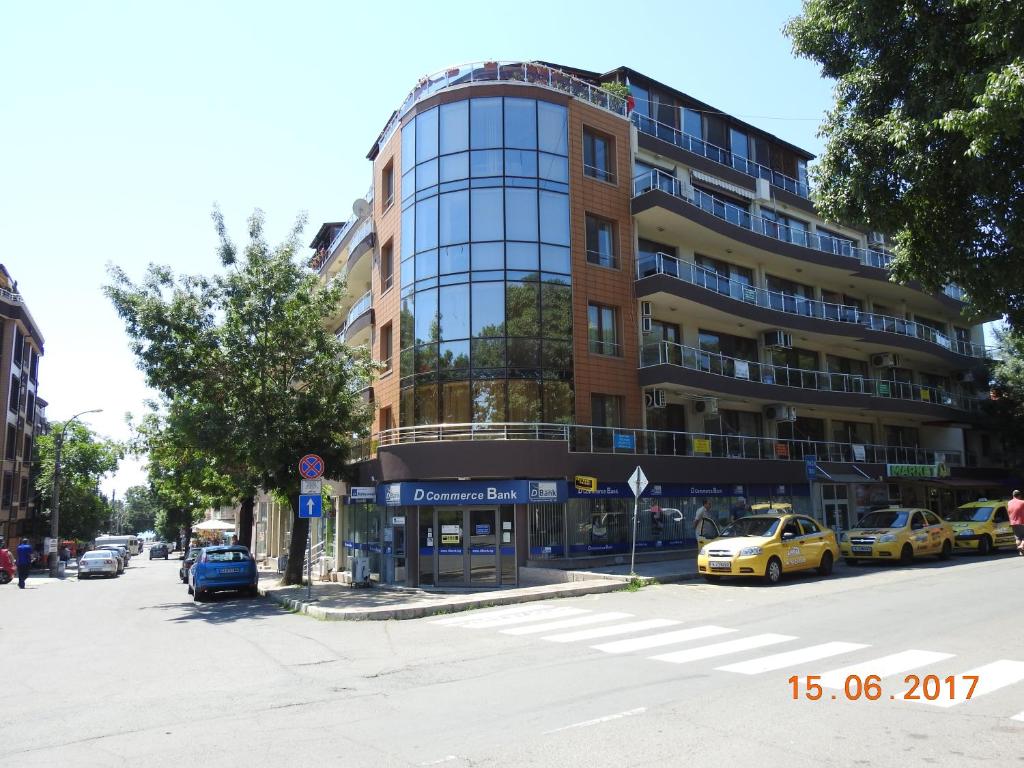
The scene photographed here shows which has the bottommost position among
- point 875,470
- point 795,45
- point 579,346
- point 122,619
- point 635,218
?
→ point 122,619

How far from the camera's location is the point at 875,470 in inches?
1284

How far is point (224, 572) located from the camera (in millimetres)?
21625

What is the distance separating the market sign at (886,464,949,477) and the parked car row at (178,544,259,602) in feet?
88.4

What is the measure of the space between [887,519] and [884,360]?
15.7 meters

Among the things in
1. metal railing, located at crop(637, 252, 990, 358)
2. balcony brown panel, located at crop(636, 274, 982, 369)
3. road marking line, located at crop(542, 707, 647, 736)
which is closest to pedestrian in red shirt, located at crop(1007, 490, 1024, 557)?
road marking line, located at crop(542, 707, 647, 736)

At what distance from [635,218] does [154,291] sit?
15886 millimetres

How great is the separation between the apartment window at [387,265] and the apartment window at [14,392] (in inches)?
1426

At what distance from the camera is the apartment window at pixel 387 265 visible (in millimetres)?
26895

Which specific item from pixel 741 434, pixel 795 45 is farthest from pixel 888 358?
pixel 795 45

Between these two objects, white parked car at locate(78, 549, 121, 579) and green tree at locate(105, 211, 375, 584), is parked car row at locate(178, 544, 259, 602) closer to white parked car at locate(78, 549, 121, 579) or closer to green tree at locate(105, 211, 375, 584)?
green tree at locate(105, 211, 375, 584)

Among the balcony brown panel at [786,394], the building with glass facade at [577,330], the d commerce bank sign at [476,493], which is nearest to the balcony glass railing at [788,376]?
the building with glass facade at [577,330]

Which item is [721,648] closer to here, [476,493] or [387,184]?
[476,493]

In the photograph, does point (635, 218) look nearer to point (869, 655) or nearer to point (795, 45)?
point (795, 45)

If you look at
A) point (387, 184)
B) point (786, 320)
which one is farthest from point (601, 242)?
point (786, 320)
